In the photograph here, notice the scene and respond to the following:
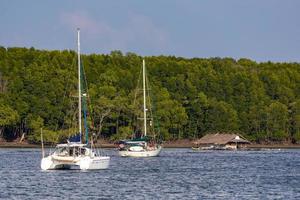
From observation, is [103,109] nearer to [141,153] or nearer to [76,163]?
[141,153]

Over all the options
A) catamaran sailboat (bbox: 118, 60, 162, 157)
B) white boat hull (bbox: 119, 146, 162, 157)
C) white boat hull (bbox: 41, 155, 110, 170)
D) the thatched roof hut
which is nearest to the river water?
white boat hull (bbox: 41, 155, 110, 170)

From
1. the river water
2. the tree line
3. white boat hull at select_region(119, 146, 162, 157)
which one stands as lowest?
the river water

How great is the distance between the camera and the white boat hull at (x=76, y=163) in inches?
3455

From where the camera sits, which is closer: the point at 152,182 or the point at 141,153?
the point at 152,182

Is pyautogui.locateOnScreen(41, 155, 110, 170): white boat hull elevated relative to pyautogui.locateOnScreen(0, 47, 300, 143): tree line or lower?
lower

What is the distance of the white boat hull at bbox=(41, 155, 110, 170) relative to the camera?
8775cm

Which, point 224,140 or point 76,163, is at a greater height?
point 224,140

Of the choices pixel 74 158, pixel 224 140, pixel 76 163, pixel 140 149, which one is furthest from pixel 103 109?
pixel 74 158

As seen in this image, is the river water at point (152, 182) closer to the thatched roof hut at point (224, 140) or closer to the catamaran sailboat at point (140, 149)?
the catamaran sailboat at point (140, 149)

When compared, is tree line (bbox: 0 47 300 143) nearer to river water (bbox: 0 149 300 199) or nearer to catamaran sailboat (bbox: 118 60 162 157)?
catamaran sailboat (bbox: 118 60 162 157)

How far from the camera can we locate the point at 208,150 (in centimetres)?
17825

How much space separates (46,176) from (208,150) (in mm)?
97277

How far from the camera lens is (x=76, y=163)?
88250 millimetres

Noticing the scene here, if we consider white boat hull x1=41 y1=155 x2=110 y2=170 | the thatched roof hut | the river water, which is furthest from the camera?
the thatched roof hut
